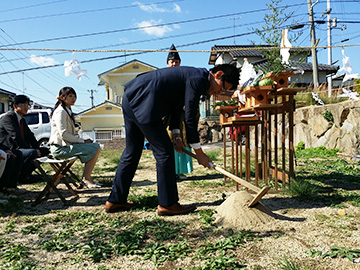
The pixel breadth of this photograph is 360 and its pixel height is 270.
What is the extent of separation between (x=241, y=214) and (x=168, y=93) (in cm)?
129

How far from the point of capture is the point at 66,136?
4.09 m

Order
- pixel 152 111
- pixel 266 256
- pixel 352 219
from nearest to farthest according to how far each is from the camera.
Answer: pixel 266 256
pixel 352 219
pixel 152 111

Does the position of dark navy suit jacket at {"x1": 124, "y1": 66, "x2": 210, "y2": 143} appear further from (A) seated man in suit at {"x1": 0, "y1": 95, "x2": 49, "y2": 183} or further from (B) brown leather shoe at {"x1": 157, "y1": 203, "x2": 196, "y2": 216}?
(A) seated man in suit at {"x1": 0, "y1": 95, "x2": 49, "y2": 183}

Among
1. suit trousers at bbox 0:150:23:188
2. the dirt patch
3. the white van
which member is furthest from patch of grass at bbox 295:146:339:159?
the white van

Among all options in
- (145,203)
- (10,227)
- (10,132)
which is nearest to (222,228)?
(145,203)

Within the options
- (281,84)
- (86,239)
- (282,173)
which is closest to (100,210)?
(86,239)

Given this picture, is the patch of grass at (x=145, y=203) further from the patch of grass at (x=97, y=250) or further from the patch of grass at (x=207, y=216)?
the patch of grass at (x=97, y=250)

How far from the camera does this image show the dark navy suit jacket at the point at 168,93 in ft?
9.02

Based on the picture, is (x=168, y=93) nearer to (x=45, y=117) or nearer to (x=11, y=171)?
(x=11, y=171)

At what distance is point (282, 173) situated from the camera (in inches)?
148

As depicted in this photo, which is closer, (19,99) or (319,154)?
(19,99)

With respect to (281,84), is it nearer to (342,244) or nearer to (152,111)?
(152,111)

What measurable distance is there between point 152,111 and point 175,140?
2.23 feet

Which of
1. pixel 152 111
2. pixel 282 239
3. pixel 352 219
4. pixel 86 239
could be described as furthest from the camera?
pixel 152 111
